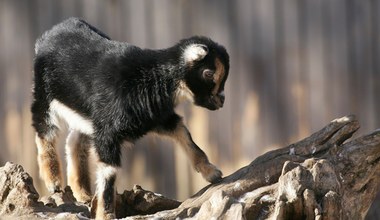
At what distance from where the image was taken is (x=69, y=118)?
5.92 metres

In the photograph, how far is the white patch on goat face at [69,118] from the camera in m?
5.66

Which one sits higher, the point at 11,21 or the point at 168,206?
the point at 11,21

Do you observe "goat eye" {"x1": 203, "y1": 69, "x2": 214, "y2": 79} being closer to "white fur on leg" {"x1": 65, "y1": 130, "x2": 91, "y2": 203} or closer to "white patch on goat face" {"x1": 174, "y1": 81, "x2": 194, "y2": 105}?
"white patch on goat face" {"x1": 174, "y1": 81, "x2": 194, "y2": 105}

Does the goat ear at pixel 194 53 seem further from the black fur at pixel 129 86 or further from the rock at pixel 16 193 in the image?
the rock at pixel 16 193

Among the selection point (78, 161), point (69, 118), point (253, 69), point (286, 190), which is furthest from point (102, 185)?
point (253, 69)

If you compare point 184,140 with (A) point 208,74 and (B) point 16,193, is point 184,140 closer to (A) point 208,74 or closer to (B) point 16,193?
(A) point 208,74

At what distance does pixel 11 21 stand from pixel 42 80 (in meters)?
1.45

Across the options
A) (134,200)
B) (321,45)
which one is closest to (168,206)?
(134,200)

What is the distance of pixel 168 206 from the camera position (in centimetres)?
546

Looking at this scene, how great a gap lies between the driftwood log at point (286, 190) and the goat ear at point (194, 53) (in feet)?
2.59

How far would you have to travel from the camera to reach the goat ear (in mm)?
5332

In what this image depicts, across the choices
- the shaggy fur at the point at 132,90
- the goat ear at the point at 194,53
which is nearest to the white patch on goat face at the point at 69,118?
the shaggy fur at the point at 132,90

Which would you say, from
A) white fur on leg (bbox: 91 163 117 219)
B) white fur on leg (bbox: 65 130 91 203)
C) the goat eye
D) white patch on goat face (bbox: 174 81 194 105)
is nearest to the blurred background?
white fur on leg (bbox: 65 130 91 203)

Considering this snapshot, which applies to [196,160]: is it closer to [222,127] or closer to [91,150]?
[91,150]
